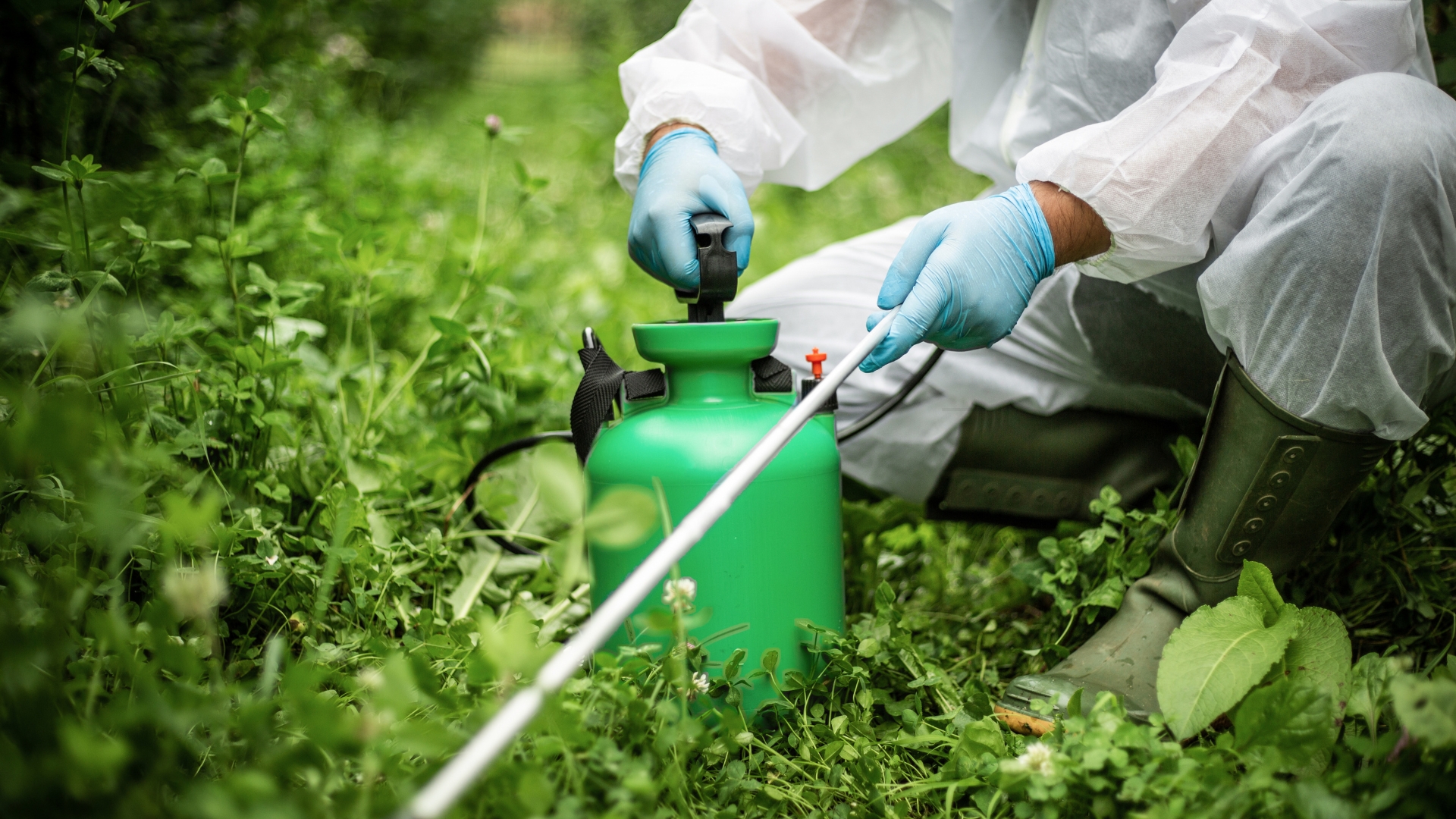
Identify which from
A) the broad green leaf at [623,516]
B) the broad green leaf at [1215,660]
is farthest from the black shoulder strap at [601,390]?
the broad green leaf at [1215,660]

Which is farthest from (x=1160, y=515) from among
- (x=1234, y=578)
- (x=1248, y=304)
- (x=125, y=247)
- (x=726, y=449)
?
(x=125, y=247)

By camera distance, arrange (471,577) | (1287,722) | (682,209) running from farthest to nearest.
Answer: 1. (471,577)
2. (682,209)
3. (1287,722)

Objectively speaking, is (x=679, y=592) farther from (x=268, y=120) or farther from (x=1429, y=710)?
(x=268, y=120)

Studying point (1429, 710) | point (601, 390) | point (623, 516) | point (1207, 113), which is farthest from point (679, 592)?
point (1207, 113)

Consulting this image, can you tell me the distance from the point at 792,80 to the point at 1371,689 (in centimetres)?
105

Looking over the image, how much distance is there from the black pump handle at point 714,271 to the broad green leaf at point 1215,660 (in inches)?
21.2

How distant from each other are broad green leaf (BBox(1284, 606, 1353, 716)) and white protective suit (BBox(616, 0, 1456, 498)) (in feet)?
0.67

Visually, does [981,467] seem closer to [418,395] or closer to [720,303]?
[720,303]

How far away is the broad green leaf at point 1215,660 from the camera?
2.47 feet

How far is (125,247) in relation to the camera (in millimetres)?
1268

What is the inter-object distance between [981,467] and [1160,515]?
1.12 feet

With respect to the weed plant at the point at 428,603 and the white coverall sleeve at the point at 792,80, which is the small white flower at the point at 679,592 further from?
the white coverall sleeve at the point at 792,80

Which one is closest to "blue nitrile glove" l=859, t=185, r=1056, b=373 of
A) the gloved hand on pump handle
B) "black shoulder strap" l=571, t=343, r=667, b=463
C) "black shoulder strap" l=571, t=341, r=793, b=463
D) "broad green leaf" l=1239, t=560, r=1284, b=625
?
the gloved hand on pump handle

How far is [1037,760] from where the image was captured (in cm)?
70
